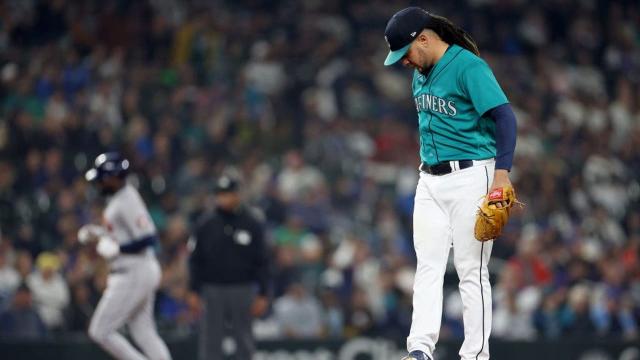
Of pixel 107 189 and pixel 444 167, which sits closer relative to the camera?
pixel 444 167

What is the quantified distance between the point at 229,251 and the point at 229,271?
0.17 metres

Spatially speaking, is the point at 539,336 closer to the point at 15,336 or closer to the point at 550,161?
the point at 550,161

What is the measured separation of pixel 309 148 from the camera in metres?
16.4

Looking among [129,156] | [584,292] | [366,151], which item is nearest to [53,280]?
[129,156]

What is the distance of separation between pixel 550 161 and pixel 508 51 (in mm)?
2807

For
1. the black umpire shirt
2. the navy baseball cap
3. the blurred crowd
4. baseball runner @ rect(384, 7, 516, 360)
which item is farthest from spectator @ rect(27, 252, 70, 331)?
the navy baseball cap

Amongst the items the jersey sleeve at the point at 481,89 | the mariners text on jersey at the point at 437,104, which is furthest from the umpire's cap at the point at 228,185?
the jersey sleeve at the point at 481,89

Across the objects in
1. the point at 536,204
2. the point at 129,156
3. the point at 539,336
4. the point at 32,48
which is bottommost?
the point at 539,336

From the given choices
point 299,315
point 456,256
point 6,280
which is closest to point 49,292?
point 6,280

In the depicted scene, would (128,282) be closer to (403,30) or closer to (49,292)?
(49,292)

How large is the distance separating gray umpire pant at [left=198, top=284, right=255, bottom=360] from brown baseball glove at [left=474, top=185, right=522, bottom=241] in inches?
178

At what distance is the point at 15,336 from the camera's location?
519 inches

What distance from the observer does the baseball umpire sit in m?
10.8

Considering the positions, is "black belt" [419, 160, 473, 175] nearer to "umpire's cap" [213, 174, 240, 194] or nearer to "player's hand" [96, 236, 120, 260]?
"player's hand" [96, 236, 120, 260]
